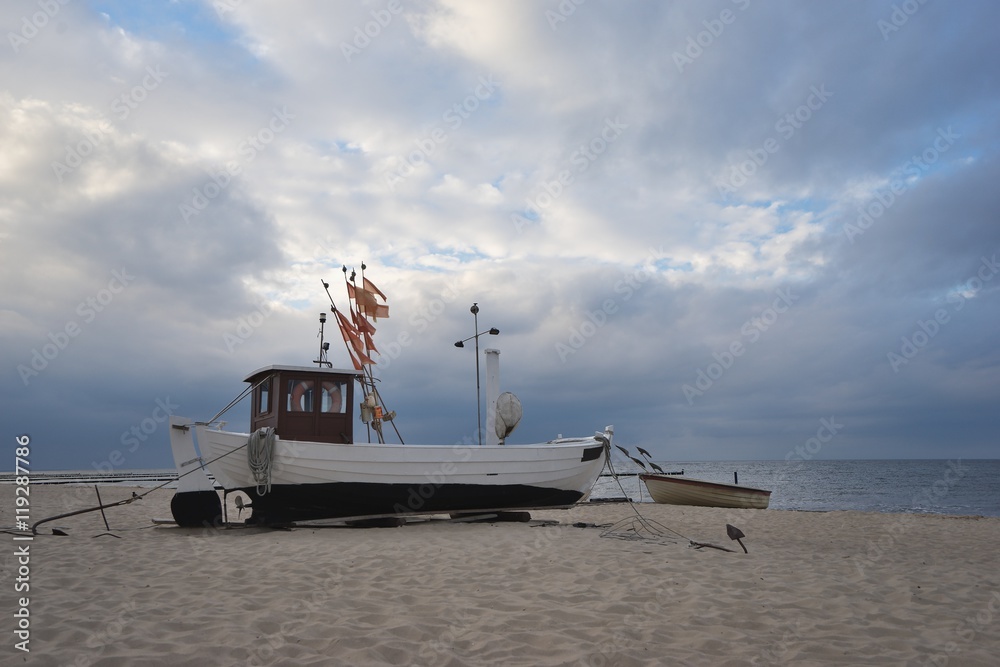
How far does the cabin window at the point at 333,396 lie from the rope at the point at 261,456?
148cm

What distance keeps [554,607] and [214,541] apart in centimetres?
624

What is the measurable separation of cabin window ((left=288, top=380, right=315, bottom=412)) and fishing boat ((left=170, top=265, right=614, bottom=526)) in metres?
0.02

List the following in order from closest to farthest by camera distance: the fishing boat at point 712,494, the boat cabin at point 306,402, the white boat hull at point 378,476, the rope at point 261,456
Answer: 1. the rope at point 261,456
2. the white boat hull at point 378,476
3. the boat cabin at point 306,402
4. the fishing boat at point 712,494

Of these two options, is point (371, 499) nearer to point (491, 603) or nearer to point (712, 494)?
point (491, 603)

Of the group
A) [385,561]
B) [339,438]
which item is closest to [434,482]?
[339,438]

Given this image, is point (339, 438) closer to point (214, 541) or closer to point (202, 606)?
point (214, 541)

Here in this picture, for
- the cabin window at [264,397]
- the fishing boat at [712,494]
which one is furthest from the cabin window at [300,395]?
the fishing boat at [712,494]

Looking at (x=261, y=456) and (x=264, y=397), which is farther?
(x=264, y=397)

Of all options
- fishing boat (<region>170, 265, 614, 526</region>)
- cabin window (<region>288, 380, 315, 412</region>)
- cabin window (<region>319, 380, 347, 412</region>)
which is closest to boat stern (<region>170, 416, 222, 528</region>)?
fishing boat (<region>170, 265, 614, 526</region>)

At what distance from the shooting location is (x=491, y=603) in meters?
5.29

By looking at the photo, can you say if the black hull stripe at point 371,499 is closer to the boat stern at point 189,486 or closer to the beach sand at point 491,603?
the boat stern at point 189,486

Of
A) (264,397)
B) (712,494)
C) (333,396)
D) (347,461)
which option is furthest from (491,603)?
(712,494)

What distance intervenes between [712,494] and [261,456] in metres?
15.7

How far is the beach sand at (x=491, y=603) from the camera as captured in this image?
4.07 m
